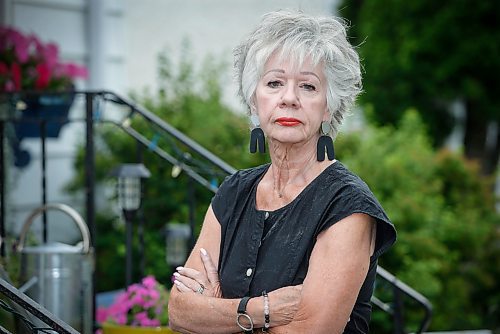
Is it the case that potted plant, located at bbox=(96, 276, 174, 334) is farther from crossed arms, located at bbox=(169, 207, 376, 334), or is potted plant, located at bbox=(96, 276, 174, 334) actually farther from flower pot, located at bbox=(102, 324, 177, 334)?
crossed arms, located at bbox=(169, 207, 376, 334)

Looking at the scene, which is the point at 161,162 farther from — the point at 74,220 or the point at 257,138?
the point at 257,138

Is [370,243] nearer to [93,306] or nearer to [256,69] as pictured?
[256,69]

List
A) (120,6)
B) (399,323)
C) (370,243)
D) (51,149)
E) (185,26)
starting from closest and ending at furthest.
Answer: (370,243) < (399,323) < (51,149) < (120,6) < (185,26)

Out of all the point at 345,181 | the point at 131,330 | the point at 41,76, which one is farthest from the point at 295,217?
the point at 41,76

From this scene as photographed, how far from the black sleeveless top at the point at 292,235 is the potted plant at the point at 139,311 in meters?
1.79

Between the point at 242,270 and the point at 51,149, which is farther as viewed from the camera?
the point at 51,149

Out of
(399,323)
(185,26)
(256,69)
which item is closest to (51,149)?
(185,26)

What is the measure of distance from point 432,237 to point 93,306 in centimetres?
337

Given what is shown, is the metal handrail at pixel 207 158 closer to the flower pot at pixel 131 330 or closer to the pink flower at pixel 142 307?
the pink flower at pixel 142 307

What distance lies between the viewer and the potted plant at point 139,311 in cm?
454

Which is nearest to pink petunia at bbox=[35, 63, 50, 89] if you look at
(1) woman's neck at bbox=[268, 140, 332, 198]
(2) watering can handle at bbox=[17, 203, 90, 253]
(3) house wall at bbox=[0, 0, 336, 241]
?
(3) house wall at bbox=[0, 0, 336, 241]

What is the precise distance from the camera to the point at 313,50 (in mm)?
2666

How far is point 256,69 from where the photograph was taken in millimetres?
2729

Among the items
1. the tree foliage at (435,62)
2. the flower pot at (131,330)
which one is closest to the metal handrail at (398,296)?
the flower pot at (131,330)
